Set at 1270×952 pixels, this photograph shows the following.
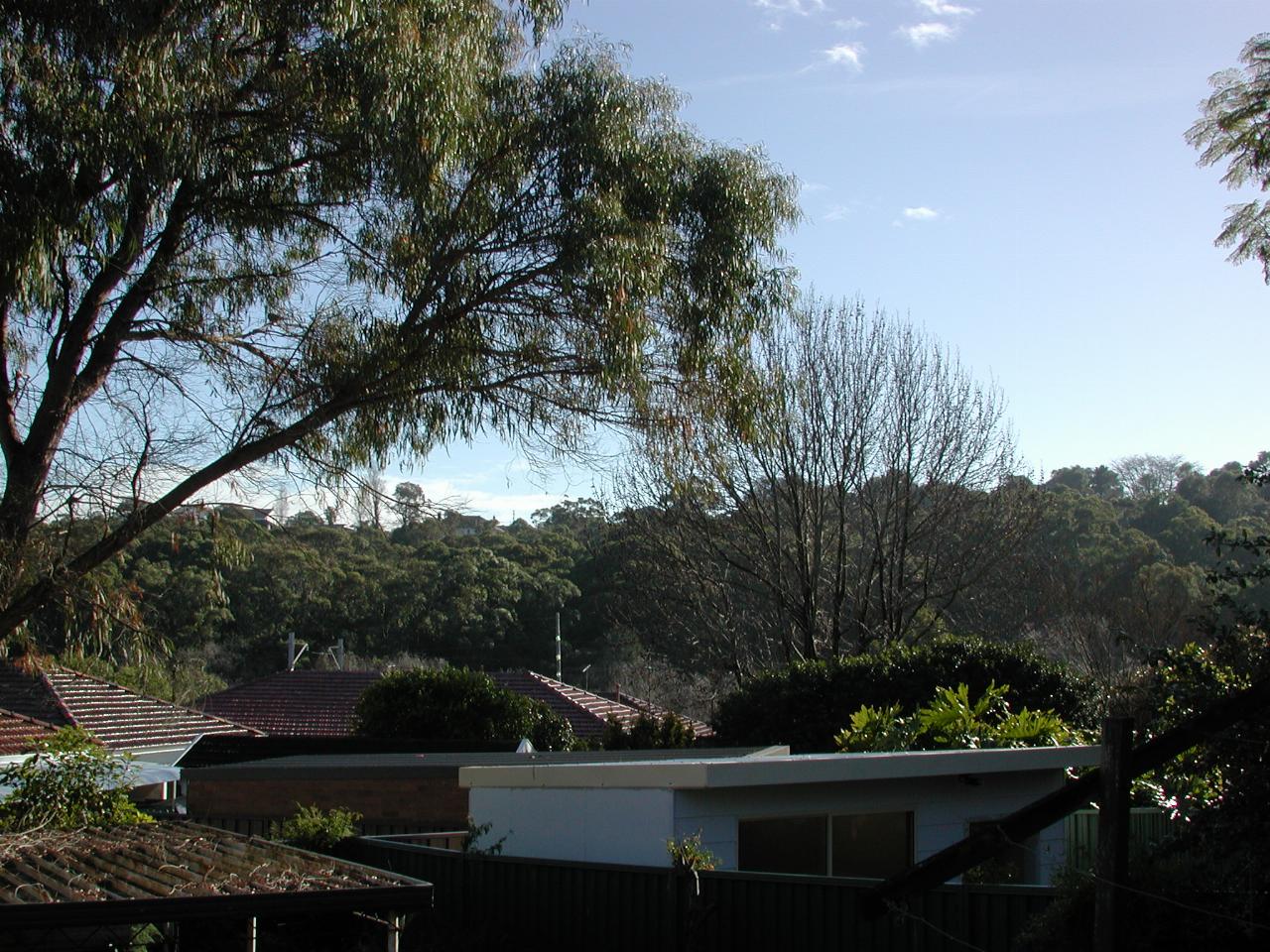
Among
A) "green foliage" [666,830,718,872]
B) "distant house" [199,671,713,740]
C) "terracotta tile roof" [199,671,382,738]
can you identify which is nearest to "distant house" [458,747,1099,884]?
"green foliage" [666,830,718,872]

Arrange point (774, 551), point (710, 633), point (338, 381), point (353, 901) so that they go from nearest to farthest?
point (353, 901) → point (338, 381) → point (774, 551) → point (710, 633)

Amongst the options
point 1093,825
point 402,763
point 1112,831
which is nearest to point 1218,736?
point 1112,831

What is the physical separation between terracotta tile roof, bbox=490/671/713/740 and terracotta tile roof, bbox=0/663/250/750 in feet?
21.1

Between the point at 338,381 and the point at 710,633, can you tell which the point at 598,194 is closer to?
the point at 338,381

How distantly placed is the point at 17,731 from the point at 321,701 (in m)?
11.3

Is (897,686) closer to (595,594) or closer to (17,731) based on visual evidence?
(17,731)

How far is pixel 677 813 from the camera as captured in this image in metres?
9.27

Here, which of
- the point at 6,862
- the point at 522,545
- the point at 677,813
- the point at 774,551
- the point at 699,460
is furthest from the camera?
the point at 522,545

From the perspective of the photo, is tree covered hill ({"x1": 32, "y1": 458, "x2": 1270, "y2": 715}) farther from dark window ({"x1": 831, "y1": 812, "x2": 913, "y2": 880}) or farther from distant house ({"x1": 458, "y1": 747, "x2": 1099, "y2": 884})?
dark window ({"x1": 831, "y1": 812, "x2": 913, "y2": 880})

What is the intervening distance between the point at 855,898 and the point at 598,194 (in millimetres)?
6956

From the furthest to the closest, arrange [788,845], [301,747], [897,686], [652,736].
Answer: [301,747], [652,736], [897,686], [788,845]

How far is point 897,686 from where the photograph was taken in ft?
65.3

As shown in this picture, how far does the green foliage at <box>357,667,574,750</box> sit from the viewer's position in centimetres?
2220

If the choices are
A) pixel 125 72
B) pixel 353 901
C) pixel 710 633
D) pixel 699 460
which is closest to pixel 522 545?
pixel 710 633
